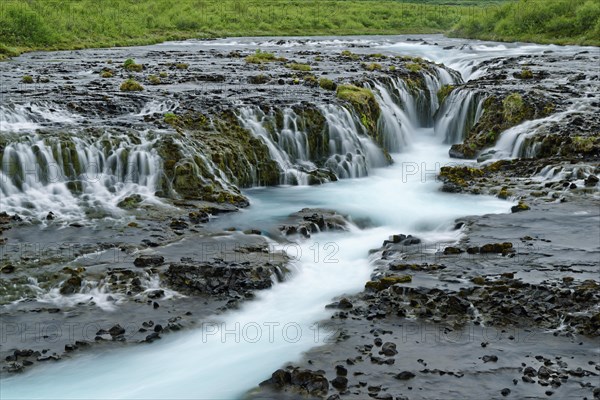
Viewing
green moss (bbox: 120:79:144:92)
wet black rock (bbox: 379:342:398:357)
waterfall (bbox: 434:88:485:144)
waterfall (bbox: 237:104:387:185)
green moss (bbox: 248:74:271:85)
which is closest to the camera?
wet black rock (bbox: 379:342:398:357)

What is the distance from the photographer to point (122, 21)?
61.7 meters

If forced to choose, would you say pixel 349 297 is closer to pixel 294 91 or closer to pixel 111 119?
pixel 111 119

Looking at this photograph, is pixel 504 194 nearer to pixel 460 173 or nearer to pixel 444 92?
pixel 460 173

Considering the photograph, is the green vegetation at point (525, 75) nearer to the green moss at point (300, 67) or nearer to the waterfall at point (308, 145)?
the green moss at point (300, 67)

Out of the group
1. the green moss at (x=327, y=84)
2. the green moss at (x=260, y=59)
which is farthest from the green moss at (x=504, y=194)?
the green moss at (x=260, y=59)

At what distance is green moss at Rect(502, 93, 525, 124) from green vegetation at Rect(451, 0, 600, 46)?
2740 centimetres

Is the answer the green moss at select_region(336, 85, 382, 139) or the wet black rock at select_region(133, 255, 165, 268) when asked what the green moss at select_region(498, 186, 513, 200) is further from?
the wet black rock at select_region(133, 255, 165, 268)

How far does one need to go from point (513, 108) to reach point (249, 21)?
179 ft

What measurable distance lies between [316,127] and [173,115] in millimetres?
4784

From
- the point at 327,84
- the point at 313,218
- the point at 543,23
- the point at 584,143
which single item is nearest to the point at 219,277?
the point at 313,218

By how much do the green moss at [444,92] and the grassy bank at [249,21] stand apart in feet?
80.3

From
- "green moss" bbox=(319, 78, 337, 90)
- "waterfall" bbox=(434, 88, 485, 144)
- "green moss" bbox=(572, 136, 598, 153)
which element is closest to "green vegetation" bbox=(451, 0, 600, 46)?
"waterfall" bbox=(434, 88, 485, 144)

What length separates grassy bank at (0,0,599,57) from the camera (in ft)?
157

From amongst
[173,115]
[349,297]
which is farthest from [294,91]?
[349,297]
